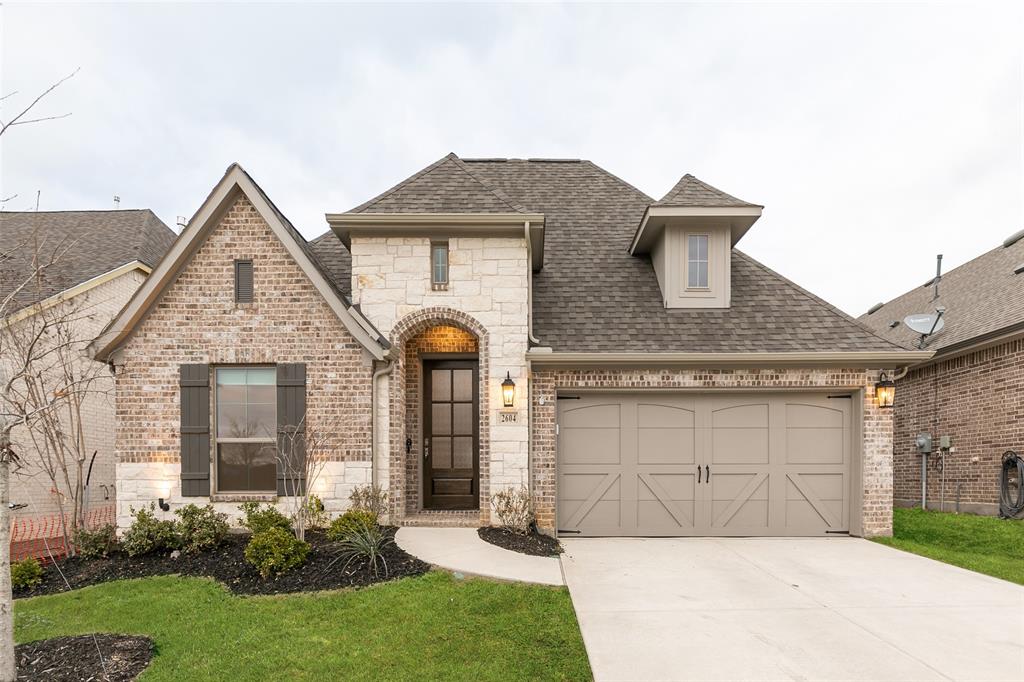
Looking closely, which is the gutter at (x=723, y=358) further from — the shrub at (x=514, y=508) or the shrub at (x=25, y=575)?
the shrub at (x=25, y=575)

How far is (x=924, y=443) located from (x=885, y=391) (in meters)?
4.27

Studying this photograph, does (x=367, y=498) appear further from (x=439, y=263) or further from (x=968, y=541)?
(x=968, y=541)

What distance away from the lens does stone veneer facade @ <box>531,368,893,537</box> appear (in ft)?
25.8

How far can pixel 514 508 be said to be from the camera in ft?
24.7

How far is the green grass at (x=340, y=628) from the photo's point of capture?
3971mm

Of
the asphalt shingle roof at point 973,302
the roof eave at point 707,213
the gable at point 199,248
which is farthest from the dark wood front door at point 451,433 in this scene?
the asphalt shingle roof at point 973,302

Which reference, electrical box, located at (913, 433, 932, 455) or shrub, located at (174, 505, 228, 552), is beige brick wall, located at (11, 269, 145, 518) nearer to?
shrub, located at (174, 505, 228, 552)

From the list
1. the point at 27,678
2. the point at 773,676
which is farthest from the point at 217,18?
the point at 773,676

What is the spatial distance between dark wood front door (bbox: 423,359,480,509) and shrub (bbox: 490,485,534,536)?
4.44 feet

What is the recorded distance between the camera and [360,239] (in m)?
7.80

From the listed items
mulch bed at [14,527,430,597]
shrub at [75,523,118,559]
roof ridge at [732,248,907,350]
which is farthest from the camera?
roof ridge at [732,248,907,350]

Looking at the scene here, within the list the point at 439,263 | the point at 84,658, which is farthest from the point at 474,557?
the point at 439,263

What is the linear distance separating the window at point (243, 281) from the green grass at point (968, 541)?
1041 centimetres

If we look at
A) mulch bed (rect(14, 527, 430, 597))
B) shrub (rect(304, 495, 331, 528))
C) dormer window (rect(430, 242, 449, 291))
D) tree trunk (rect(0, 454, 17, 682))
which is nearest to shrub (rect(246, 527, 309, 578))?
mulch bed (rect(14, 527, 430, 597))
